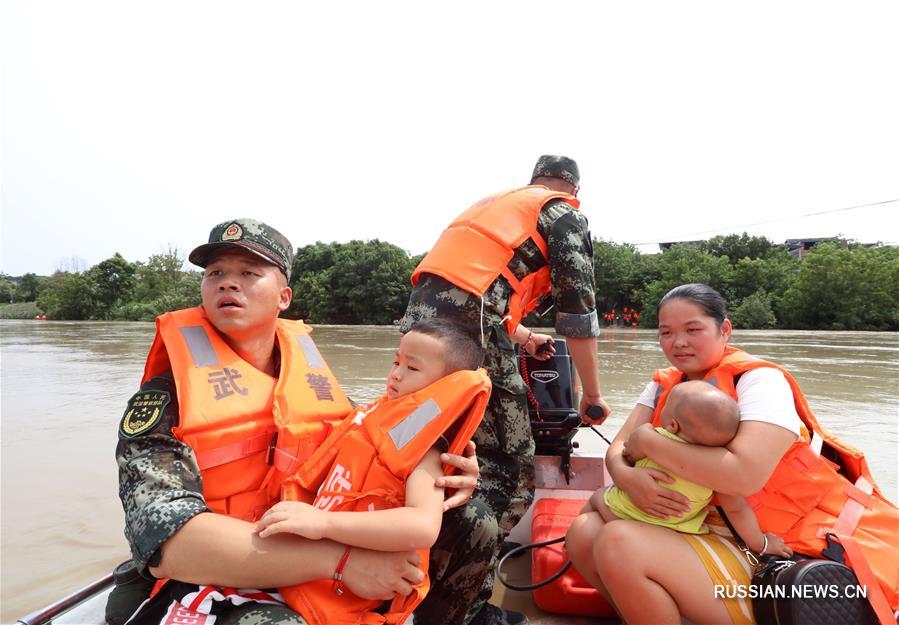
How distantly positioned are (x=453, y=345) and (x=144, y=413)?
0.87 meters

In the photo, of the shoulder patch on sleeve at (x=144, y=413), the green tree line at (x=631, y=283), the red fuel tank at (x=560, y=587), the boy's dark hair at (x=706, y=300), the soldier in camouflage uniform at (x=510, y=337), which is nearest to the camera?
the shoulder patch on sleeve at (x=144, y=413)

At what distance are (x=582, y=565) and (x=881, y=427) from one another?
6139 mm

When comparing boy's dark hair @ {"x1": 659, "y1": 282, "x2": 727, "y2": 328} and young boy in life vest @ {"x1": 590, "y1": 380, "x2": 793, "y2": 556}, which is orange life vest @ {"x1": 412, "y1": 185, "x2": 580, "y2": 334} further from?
young boy in life vest @ {"x1": 590, "y1": 380, "x2": 793, "y2": 556}

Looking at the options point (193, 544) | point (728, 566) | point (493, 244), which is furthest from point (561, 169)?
point (193, 544)

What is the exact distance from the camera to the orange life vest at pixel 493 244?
7.70ft

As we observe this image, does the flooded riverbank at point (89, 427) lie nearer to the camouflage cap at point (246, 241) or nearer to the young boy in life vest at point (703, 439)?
the camouflage cap at point (246, 241)

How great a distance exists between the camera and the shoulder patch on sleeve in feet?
4.52

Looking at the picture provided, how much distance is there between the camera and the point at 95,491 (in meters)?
A: 4.11

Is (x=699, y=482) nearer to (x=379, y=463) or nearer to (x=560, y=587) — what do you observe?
(x=560, y=587)

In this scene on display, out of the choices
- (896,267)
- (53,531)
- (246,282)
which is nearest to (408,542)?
(246,282)

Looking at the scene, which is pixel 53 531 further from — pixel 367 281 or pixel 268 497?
pixel 367 281

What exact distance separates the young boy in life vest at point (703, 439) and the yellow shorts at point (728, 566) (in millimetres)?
42

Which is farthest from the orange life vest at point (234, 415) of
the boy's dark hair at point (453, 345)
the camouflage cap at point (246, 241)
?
the boy's dark hair at point (453, 345)

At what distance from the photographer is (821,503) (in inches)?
65.8
